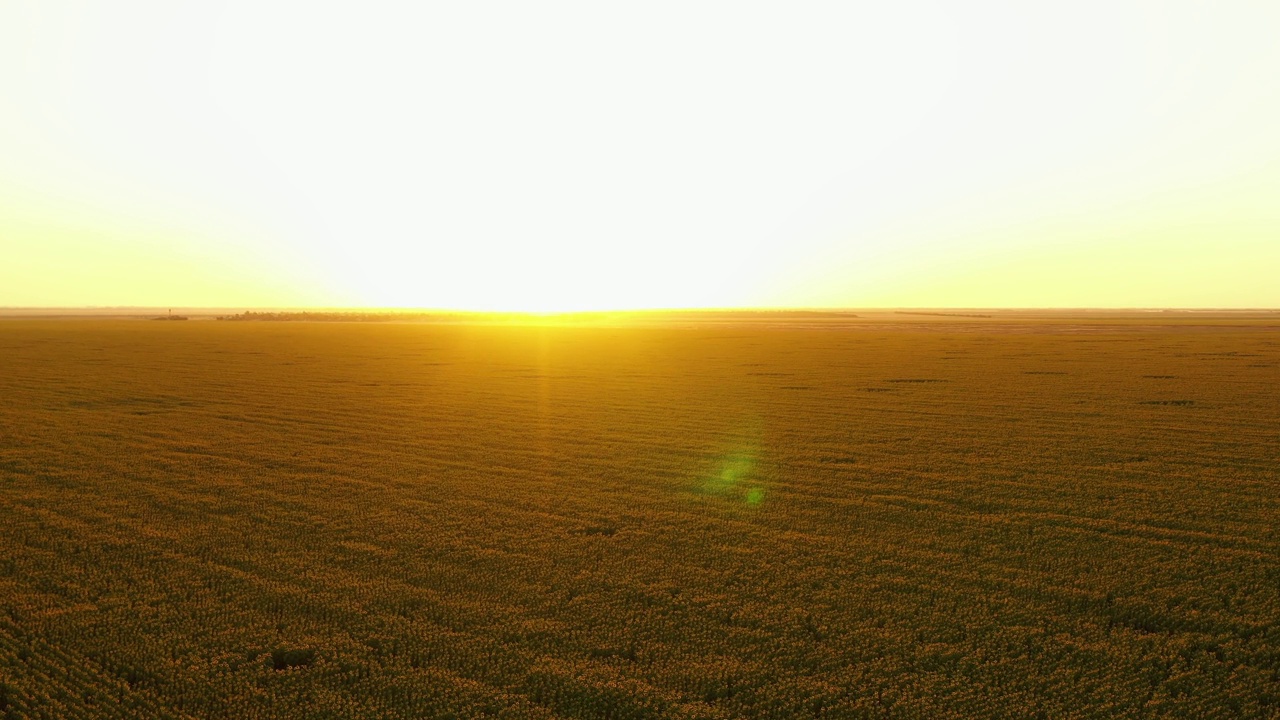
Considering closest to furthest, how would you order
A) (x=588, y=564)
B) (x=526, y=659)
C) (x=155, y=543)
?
(x=526, y=659), (x=588, y=564), (x=155, y=543)

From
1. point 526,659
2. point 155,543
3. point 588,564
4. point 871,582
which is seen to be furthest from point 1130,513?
point 155,543

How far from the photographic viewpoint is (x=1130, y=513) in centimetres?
893

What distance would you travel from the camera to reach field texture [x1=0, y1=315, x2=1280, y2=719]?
16.6 feet

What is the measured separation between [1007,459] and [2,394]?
84.7 ft

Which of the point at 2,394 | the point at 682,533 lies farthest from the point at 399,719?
the point at 2,394

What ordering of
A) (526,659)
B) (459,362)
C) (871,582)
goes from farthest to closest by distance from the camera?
(459,362)
(871,582)
(526,659)

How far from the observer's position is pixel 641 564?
7293 millimetres

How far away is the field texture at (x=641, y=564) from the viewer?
5.05 m

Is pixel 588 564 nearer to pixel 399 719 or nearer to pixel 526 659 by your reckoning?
pixel 526 659

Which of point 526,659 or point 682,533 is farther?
point 682,533

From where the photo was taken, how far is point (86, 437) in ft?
45.5

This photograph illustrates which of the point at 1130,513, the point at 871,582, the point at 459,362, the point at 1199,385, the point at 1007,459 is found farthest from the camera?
the point at 459,362

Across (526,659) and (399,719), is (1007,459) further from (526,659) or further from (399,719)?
(399,719)

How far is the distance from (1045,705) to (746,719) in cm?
206
